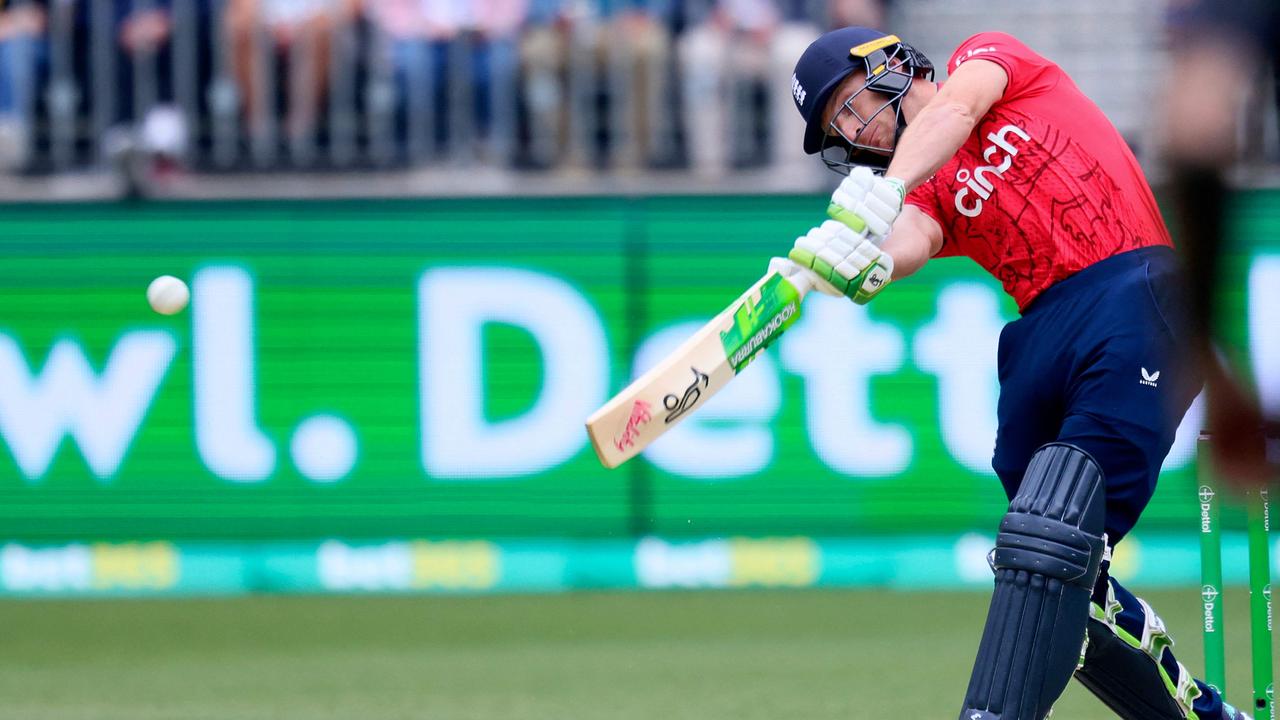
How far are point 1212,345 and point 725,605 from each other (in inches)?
227

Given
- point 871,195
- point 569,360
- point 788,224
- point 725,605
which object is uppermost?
point 871,195

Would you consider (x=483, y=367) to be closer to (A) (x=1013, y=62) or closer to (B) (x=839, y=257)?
(A) (x=1013, y=62)

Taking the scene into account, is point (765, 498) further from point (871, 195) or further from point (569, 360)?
point (871, 195)

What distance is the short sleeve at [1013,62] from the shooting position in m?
4.06

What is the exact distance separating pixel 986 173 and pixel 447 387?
4334 millimetres

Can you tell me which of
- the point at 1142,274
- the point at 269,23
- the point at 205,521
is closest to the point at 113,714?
the point at 205,521

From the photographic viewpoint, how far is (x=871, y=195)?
3.72 metres

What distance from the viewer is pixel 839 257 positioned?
377cm

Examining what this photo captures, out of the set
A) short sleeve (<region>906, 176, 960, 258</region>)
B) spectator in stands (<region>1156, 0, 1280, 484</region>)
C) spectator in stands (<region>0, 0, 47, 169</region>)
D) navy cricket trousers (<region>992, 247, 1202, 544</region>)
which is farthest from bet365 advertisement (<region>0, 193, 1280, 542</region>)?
spectator in stands (<region>1156, 0, 1280, 484</region>)

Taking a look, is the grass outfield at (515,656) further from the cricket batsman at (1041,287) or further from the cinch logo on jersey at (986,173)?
the cinch logo on jersey at (986,173)

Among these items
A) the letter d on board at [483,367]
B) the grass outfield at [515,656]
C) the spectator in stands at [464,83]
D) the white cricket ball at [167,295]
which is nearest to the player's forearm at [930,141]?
the grass outfield at [515,656]

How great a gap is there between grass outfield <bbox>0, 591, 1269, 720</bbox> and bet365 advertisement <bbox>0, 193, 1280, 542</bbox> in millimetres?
412

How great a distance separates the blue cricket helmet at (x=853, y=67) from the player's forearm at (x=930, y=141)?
25 centimetres

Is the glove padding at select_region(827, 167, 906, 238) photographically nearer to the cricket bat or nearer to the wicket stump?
the cricket bat
